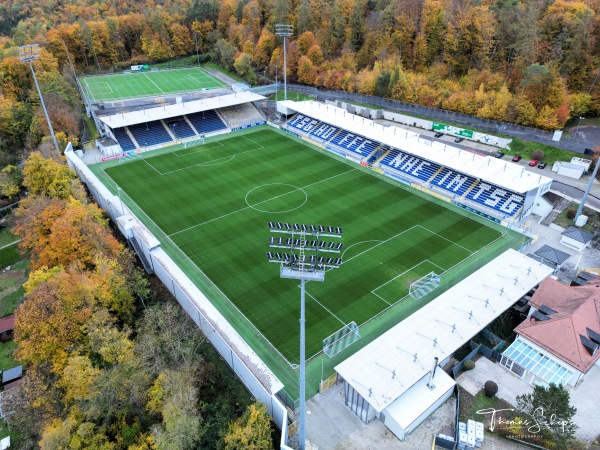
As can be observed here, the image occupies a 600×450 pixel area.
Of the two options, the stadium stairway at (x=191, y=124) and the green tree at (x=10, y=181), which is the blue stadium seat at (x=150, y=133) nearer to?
the stadium stairway at (x=191, y=124)

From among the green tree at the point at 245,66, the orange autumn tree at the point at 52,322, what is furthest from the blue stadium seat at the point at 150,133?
the orange autumn tree at the point at 52,322

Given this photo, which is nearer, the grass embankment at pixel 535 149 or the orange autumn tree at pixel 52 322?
the orange autumn tree at pixel 52 322

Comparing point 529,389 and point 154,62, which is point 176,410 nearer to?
point 529,389

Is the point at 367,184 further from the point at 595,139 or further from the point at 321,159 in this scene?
the point at 595,139

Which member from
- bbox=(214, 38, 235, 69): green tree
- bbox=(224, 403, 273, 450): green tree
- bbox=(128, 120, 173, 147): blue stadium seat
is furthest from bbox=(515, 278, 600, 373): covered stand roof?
bbox=(214, 38, 235, 69): green tree

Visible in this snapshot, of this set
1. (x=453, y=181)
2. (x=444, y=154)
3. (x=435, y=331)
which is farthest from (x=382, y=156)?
(x=435, y=331)
